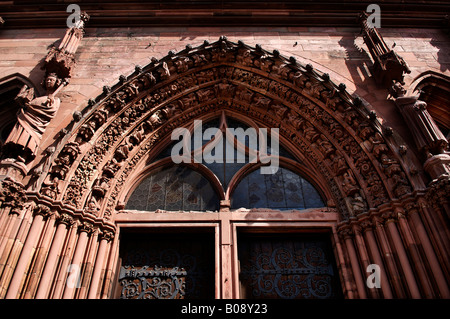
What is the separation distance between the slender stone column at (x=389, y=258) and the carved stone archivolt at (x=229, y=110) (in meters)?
0.39

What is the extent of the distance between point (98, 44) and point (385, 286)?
7.52 metres

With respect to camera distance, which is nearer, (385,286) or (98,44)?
(385,286)

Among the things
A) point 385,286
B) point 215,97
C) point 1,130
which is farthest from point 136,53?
point 385,286

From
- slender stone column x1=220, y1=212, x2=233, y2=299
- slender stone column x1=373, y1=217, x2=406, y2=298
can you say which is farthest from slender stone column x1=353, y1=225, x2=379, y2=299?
slender stone column x1=220, y1=212, x2=233, y2=299

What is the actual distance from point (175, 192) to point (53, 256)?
2.49m

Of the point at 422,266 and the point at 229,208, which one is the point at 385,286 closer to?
the point at 422,266

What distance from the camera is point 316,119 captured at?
7.32m

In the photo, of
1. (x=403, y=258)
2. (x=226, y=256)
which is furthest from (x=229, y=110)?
(x=403, y=258)

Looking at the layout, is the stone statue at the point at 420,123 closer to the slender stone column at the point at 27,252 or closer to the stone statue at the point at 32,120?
the slender stone column at the point at 27,252

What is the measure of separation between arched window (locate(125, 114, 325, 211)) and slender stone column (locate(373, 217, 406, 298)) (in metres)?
1.37

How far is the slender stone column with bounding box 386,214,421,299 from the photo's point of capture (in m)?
4.84

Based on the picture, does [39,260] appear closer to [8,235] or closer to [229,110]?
[8,235]

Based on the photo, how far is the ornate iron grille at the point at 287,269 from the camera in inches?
228
